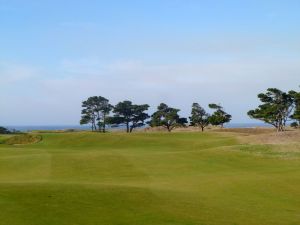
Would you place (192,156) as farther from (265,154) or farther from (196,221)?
(196,221)

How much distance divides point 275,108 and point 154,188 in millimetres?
64426

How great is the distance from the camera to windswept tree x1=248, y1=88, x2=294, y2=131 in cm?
8225

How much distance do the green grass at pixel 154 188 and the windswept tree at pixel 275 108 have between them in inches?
1656

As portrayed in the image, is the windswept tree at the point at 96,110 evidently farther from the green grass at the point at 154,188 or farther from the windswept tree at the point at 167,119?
the green grass at the point at 154,188

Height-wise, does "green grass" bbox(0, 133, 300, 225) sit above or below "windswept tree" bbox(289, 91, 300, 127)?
below

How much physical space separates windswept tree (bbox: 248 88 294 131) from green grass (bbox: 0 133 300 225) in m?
42.1

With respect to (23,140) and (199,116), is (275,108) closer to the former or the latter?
(199,116)

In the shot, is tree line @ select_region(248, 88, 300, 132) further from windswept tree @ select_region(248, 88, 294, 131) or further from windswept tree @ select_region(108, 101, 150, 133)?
windswept tree @ select_region(108, 101, 150, 133)

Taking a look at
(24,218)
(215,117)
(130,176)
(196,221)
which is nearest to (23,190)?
(24,218)

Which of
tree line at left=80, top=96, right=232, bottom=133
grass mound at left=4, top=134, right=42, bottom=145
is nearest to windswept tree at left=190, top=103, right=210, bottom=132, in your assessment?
tree line at left=80, top=96, right=232, bottom=133

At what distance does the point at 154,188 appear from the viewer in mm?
21578

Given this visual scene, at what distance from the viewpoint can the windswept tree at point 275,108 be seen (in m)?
82.2

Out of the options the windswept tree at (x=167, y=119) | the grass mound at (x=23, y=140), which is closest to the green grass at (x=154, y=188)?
the grass mound at (x=23, y=140)

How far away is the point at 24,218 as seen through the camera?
1359 centimetres
